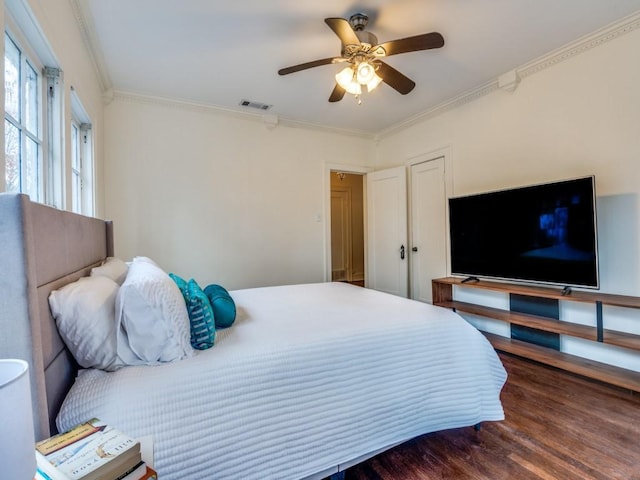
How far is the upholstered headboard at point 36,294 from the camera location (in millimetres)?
771

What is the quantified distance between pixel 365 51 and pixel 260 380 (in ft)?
7.18

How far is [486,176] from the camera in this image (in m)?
3.40

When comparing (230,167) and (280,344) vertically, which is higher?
(230,167)

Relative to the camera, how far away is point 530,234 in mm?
2812

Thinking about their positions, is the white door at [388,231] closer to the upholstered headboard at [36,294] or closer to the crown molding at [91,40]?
the crown molding at [91,40]

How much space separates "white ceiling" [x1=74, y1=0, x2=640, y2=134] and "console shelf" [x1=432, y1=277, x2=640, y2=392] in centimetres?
208

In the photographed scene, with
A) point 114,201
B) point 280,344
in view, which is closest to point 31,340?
point 280,344

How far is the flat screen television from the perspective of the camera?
2.46 meters

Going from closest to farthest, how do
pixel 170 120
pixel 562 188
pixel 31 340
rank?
pixel 31 340, pixel 562 188, pixel 170 120

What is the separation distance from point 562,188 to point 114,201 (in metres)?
4.31

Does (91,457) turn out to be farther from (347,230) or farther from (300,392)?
(347,230)

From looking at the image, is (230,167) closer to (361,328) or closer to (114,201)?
(114,201)

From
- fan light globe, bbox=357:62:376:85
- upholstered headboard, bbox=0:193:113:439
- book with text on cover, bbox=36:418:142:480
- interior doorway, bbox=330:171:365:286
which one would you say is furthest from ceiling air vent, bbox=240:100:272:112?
book with text on cover, bbox=36:418:142:480

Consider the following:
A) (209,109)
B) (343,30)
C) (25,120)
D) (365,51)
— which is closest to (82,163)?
(25,120)
